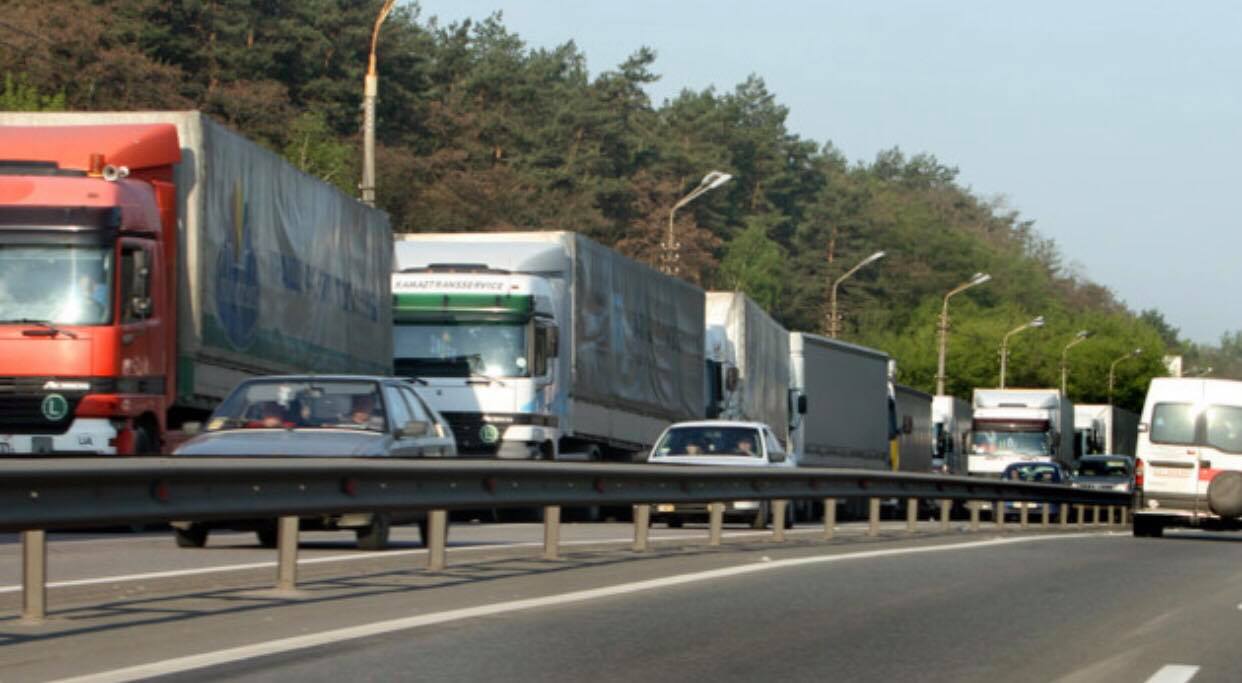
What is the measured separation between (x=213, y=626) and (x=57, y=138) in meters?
12.6

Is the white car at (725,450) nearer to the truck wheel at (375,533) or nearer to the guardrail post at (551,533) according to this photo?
the truck wheel at (375,533)

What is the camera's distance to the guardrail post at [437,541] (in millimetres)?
13703

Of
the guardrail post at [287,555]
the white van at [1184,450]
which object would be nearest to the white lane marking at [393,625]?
the guardrail post at [287,555]

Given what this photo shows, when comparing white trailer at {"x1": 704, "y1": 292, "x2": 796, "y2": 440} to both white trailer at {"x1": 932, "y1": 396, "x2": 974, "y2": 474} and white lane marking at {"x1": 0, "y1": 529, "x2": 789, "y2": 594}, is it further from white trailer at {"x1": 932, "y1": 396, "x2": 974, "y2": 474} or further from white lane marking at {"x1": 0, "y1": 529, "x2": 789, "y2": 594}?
white lane marking at {"x1": 0, "y1": 529, "x2": 789, "y2": 594}

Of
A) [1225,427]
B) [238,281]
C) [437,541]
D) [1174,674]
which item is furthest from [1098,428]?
[1174,674]

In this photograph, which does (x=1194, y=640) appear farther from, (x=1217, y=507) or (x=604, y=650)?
(x=1217, y=507)

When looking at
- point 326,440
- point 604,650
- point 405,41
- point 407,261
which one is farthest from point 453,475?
point 405,41

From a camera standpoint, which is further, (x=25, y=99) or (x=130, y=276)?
(x=25, y=99)

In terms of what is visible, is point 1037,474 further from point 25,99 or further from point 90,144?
point 90,144

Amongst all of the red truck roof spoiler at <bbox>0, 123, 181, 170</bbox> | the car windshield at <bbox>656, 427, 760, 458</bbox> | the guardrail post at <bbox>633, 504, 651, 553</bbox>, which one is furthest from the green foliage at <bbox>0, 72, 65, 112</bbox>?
the guardrail post at <bbox>633, 504, 651, 553</bbox>

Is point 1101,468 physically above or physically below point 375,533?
above

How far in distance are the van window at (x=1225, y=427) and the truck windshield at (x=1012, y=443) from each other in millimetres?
25013

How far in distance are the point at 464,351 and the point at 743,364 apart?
41.2 ft

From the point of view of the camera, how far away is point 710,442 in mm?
28359
